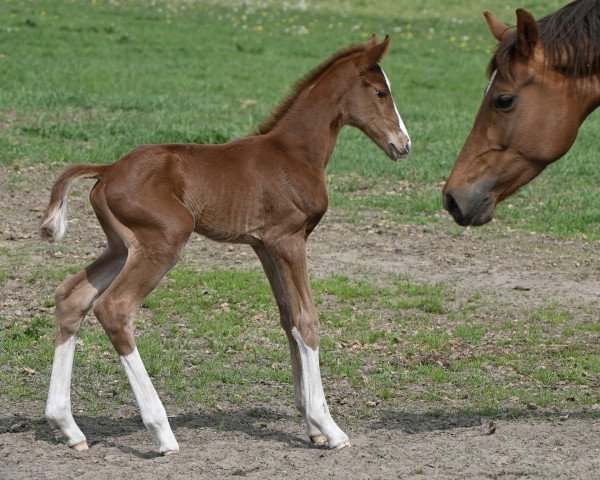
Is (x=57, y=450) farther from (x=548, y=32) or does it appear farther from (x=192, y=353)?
(x=548, y=32)

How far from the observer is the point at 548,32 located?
16.8ft

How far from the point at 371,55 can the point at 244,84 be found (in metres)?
10.7

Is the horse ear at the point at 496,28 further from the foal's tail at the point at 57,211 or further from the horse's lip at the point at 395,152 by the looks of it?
the foal's tail at the point at 57,211

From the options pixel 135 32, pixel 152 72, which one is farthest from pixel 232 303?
pixel 135 32

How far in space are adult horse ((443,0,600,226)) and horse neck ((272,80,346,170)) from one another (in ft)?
2.40

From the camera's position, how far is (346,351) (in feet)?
22.7

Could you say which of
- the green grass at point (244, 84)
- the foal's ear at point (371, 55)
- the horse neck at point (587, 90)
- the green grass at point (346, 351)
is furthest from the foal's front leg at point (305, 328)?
the green grass at point (244, 84)

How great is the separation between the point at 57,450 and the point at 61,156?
646 centimetres

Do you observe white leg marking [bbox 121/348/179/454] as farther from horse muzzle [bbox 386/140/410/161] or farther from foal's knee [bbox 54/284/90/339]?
horse muzzle [bbox 386/140/410/161]

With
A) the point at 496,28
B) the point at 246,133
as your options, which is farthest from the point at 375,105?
the point at 246,133

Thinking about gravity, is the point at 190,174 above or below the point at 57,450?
above

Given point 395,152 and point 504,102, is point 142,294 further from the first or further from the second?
point 504,102

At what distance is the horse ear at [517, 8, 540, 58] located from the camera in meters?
4.86

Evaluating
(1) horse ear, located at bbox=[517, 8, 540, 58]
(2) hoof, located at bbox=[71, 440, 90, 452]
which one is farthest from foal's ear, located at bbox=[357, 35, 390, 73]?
(2) hoof, located at bbox=[71, 440, 90, 452]
